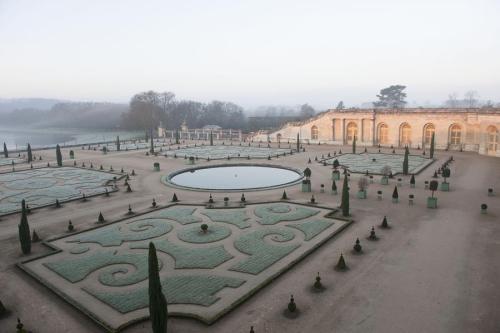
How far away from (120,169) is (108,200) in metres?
13.4

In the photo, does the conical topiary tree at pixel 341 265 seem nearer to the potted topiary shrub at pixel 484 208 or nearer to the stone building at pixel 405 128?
the potted topiary shrub at pixel 484 208

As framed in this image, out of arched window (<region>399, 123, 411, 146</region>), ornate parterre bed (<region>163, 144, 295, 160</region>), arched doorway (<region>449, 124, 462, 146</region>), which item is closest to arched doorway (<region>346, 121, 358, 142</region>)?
arched window (<region>399, 123, 411, 146</region>)

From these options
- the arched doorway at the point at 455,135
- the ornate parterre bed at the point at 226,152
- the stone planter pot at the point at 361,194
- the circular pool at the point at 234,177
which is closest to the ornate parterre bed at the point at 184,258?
the stone planter pot at the point at 361,194

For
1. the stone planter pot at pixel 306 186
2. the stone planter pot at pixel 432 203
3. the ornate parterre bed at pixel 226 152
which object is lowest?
the stone planter pot at pixel 432 203

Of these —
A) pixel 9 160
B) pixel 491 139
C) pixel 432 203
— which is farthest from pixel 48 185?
pixel 491 139

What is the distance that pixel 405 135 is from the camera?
54438mm

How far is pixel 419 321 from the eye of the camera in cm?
1149

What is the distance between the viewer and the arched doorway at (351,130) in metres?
58.1

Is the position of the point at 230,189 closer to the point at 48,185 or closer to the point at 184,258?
the point at 184,258

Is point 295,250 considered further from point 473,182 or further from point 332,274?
point 473,182

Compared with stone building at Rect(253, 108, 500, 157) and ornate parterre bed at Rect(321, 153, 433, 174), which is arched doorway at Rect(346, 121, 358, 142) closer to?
stone building at Rect(253, 108, 500, 157)

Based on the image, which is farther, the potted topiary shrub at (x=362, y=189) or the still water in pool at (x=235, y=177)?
the still water in pool at (x=235, y=177)

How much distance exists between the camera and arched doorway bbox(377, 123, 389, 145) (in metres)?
55.8

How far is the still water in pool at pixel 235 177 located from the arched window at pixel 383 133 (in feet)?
80.0
